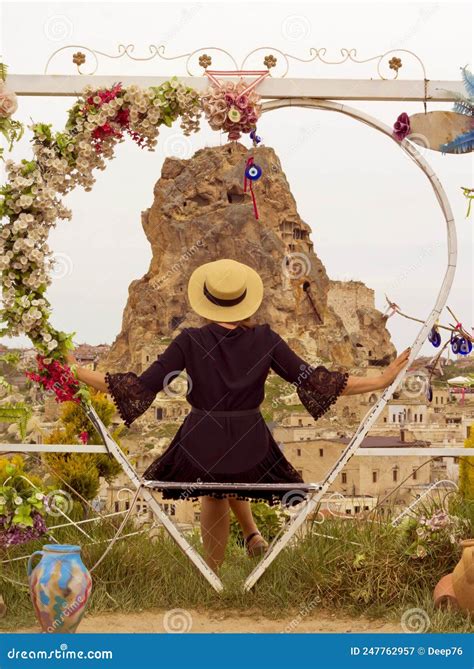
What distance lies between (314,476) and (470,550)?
34.3 ft

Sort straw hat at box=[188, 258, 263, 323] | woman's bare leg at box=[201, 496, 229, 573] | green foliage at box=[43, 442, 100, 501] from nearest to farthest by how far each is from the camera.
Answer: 1. straw hat at box=[188, 258, 263, 323]
2. woman's bare leg at box=[201, 496, 229, 573]
3. green foliage at box=[43, 442, 100, 501]

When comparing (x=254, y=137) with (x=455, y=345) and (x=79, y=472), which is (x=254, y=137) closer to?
(x=455, y=345)

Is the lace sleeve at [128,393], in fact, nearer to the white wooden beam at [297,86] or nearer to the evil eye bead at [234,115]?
the evil eye bead at [234,115]

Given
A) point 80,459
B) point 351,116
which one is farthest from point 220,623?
point 351,116

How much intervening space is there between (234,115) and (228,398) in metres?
1.79

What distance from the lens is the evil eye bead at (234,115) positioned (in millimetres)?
5969

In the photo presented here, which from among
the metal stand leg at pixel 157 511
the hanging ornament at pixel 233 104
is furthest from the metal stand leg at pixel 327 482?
the hanging ornament at pixel 233 104

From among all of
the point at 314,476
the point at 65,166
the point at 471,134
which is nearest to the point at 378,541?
the point at 471,134

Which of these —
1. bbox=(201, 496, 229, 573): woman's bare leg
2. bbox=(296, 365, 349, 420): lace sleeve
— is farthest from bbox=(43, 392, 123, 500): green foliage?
bbox=(296, 365, 349, 420): lace sleeve

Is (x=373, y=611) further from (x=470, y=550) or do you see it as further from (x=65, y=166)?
(x=65, y=166)

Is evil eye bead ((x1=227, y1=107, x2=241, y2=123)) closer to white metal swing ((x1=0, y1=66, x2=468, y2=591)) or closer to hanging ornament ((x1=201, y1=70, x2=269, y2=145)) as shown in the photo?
hanging ornament ((x1=201, y1=70, x2=269, y2=145))

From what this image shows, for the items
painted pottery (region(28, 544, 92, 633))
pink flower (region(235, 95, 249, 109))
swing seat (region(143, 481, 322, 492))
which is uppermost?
pink flower (region(235, 95, 249, 109))

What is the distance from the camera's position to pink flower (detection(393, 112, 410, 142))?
241 inches

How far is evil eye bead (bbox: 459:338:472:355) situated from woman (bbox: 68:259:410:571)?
2.52ft
